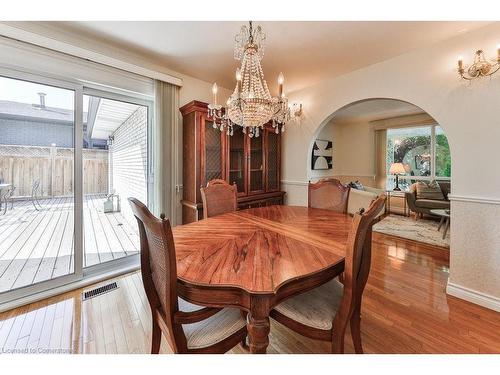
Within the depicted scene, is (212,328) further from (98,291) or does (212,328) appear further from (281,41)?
(281,41)

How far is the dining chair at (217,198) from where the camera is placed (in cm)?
216

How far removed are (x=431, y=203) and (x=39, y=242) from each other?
20.4 ft

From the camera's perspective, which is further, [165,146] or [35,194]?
[165,146]

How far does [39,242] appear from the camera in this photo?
215cm

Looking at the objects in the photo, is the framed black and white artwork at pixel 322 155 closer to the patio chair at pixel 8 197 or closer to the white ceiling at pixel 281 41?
the white ceiling at pixel 281 41

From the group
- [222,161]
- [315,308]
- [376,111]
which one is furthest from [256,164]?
[376,111]

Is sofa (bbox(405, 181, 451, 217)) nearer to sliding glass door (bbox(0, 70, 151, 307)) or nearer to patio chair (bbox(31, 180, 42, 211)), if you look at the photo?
sliding glass door (bbox(0, 70, 151, 307))

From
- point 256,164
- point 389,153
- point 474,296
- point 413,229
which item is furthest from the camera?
point 389,153

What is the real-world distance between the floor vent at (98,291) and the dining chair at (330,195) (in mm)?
2219

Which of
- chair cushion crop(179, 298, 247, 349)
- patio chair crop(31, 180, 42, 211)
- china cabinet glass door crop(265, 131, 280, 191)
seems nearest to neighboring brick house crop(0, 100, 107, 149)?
patio chair crop(31, 180, 42, 211)

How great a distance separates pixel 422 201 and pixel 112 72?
5.74m

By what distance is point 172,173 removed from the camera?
2.69m
